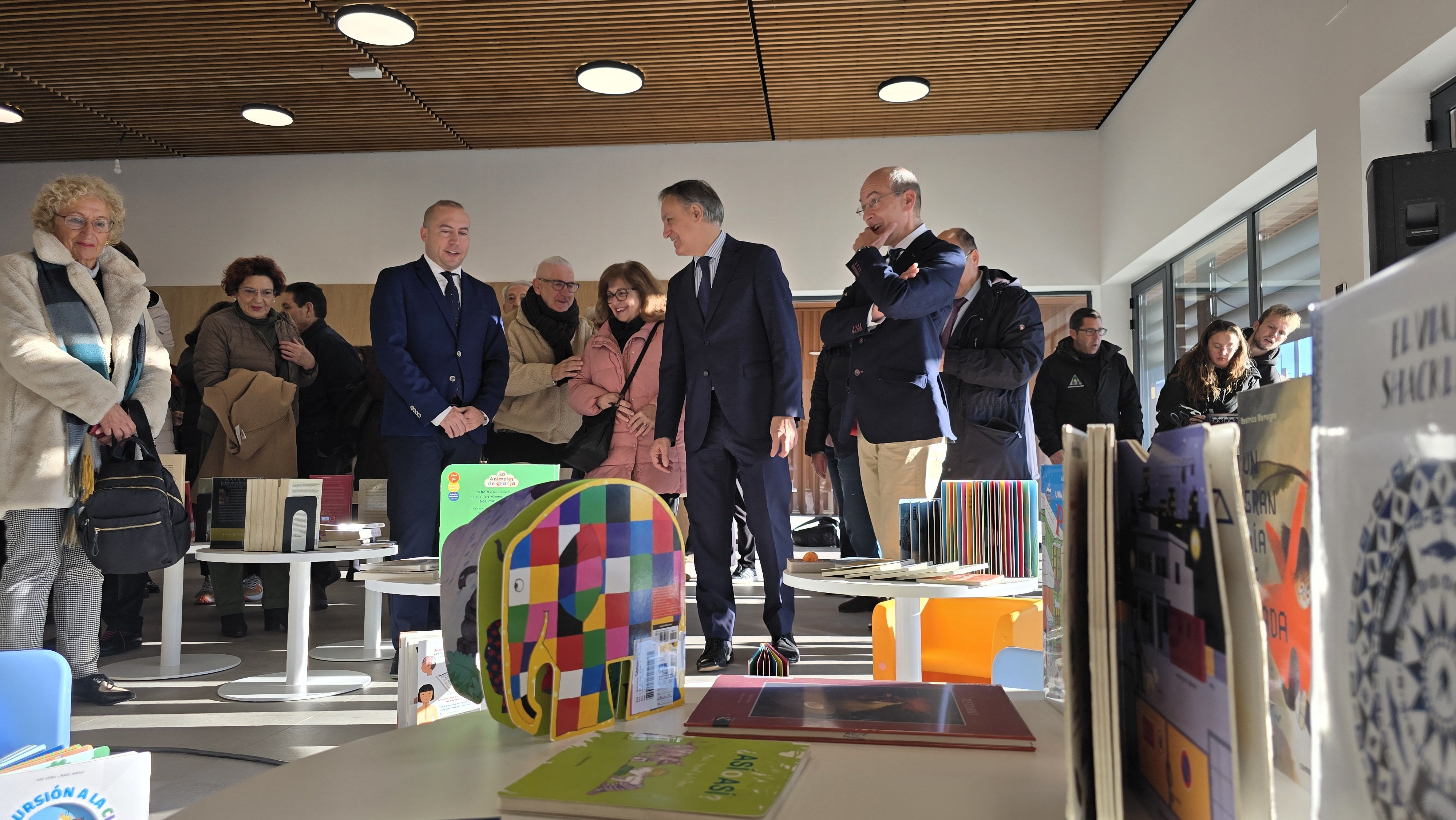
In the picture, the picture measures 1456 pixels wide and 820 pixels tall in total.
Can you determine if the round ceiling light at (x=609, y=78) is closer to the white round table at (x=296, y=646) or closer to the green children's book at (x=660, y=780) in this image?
the white round table at (x=296, y=646)

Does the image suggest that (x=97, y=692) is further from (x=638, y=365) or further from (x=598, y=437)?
(x=638, y=365)

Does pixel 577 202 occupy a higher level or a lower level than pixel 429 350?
higher

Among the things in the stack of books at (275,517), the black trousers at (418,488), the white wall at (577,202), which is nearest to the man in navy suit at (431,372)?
the black trousers at (418,488)

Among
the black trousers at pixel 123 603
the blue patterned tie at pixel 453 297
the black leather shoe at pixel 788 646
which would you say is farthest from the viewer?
the black trousers at pixel 123 603

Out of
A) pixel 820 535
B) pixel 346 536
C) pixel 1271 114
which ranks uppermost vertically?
pixel 1271 114

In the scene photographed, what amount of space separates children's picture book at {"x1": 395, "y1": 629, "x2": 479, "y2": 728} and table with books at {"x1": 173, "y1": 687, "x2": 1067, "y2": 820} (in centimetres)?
97

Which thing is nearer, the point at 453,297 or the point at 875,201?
the point at 875,201

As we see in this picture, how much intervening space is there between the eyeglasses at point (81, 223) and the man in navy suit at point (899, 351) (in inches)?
96.3

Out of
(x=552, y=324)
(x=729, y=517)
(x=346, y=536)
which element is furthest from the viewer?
(x=552, y=324)

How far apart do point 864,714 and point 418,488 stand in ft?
9.69

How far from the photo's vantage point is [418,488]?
11.4 ft

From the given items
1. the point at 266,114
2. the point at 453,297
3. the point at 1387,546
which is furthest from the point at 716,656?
the point at 266,114

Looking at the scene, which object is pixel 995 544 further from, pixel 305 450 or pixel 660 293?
pixel 305 450

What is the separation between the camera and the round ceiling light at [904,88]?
5945 mm
